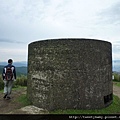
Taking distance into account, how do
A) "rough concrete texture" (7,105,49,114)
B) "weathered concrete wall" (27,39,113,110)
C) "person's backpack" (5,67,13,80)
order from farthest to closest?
"person's backpack" (5,67,13,80) < "weathered concrete wall" (27,39,113,110) < "rough concrete texture" (7,105,49,114)

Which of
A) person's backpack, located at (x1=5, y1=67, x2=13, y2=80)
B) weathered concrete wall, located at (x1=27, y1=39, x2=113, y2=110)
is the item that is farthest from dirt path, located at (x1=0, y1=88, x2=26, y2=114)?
person's backpack, located at (x1=5, y1=67, x2=13, y2=80)

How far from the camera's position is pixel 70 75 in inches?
256

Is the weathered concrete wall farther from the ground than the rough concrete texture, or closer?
farther from the ground

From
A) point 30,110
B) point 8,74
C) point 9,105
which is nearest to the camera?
point 30,110

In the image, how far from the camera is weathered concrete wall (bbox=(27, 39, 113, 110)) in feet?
21.3

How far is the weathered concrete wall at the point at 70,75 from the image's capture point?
256 inches

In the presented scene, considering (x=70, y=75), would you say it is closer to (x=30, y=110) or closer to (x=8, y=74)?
(x=30, y=110)

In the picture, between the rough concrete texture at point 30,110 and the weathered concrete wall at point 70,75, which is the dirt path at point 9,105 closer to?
the rough concrete texture at point 30,110

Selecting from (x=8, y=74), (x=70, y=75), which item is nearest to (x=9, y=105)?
(x=8, y=74)

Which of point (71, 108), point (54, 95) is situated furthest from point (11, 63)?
point (71, 108)

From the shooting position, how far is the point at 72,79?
649 centimetres

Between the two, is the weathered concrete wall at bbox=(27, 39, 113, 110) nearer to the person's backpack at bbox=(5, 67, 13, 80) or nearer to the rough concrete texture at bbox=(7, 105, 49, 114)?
the rough concrete texture at bbox=(7, 105, 49, 114)

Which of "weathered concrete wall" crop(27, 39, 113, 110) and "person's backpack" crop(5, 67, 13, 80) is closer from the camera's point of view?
"weathered concrete wall" crop(27, 39, 113, 110)

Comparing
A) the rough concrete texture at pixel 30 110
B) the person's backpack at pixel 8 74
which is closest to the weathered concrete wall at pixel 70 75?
the rough concrete texture at pixel 30 110
